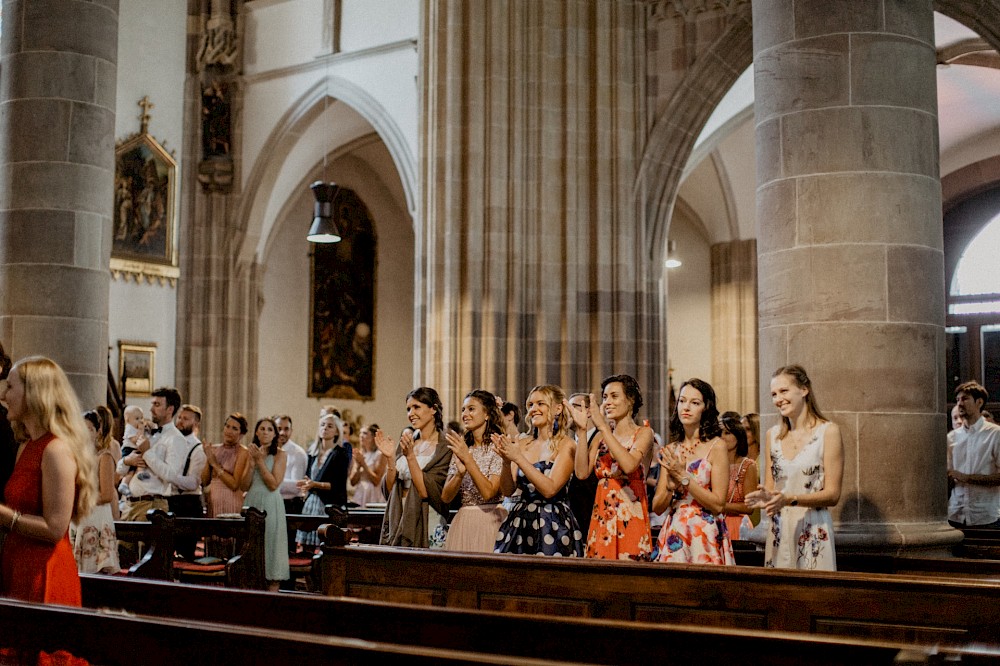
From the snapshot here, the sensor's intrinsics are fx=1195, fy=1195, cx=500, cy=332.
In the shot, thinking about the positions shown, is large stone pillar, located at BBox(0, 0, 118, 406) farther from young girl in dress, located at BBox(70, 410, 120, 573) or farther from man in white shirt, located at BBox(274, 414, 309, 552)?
man in white shirt, located at BBox(274, 414, 309, 552)

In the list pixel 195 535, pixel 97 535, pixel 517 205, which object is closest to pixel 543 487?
pixel 97 535

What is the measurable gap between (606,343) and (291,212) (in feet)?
34.6

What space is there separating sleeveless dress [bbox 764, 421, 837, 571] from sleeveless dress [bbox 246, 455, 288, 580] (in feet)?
13.6

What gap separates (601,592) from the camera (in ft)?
15.4

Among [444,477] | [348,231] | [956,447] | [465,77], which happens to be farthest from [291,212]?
[444,477]

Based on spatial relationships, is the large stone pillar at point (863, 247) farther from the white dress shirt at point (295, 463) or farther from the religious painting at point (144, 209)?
the religious painting at point (144, 209)

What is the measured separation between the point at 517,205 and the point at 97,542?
274 inches

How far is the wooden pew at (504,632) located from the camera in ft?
10.0

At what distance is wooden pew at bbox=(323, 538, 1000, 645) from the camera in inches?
158

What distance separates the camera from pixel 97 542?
6773 millimetres

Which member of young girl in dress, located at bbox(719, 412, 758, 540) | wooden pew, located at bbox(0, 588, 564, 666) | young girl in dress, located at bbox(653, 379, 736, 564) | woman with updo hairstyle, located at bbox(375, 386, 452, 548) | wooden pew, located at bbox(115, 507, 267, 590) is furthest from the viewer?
wooden pew, located at bbox(115, 507, 267, 590)

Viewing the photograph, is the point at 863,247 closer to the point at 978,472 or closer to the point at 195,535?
the point at 978,472

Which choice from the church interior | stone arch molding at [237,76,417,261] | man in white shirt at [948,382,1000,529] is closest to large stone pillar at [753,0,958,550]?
the church interior

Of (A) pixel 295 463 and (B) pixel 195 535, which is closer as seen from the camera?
(B) pixel 195 535
